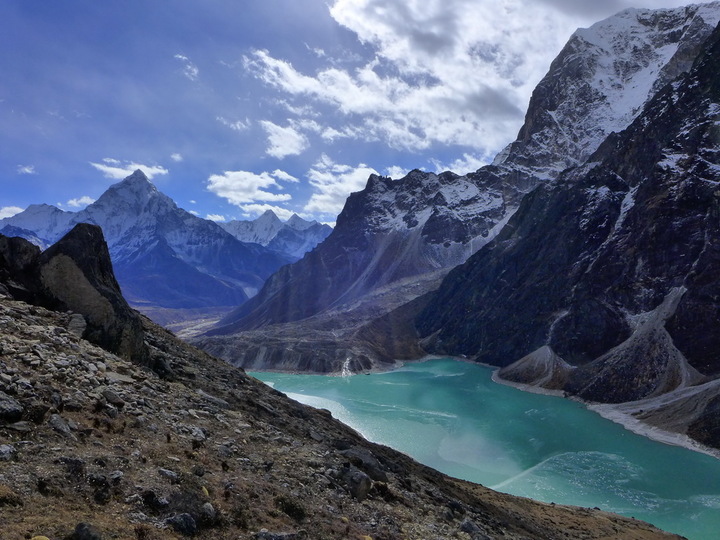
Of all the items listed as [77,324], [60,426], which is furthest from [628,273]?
[60,426]

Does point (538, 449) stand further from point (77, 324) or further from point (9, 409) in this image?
point (9, 409)

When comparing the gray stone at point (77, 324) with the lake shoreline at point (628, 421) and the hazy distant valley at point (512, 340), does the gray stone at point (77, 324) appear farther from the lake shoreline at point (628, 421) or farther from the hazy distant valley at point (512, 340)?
the lake shoreline at point (628, 421)

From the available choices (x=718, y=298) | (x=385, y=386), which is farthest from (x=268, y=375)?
(x=718, y=298)

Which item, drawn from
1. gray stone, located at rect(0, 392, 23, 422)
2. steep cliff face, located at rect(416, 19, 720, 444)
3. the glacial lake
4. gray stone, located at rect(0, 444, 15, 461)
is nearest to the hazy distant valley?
gray stone, located at rect(0, 392, 23, 422)

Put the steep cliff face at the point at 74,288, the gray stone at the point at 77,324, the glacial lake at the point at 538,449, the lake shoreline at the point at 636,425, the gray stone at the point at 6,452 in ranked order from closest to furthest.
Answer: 1. the gray stone at the point at 6,452
2. the gray stone at the point at 77,324
3. the steep cliff face at the point at 74,288
4. the glacial lake at the point at 538,449
5. the lake shoreline at the point at 636,425

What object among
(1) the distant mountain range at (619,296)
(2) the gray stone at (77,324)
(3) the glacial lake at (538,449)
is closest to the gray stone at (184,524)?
(2) the gray stone at (77,324)

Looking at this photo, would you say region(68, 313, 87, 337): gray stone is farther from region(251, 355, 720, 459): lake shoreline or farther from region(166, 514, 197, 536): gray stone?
region(251, 355, 720, 459): lake shoreline

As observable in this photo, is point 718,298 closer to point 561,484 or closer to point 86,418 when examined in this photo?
point 561,484
